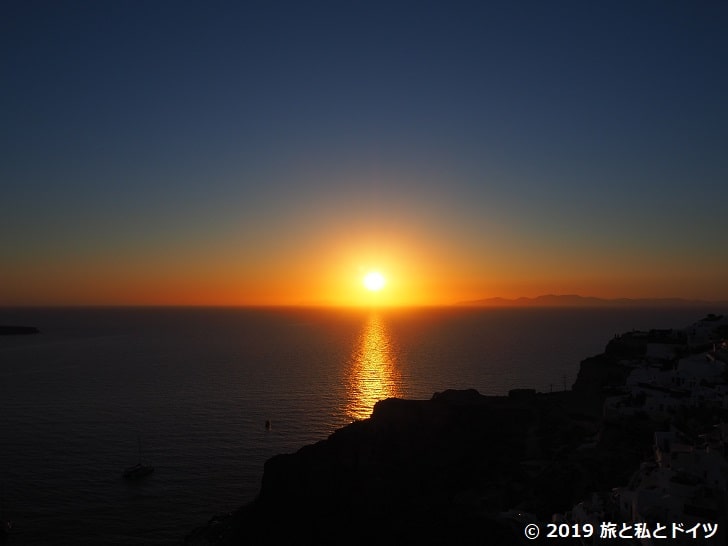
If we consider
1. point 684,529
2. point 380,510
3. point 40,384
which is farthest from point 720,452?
point 40,384

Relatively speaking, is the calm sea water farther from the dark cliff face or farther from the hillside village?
the hillside village

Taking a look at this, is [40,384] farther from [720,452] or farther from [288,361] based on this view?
[720,452]

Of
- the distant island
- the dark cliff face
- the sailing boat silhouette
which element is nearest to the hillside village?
the distant island

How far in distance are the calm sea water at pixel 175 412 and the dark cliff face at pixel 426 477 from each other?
277 inches

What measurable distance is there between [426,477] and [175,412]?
45922 mm

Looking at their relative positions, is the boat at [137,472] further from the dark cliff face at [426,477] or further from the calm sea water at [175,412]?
the dark cliff face at [426,477]

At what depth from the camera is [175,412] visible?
78.4 m

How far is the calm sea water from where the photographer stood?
46250mm

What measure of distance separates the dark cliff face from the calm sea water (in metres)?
7.04

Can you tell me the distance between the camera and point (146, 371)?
381 ft

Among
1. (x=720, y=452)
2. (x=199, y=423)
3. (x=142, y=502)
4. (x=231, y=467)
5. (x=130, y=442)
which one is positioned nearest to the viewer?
(x=720, y=452)

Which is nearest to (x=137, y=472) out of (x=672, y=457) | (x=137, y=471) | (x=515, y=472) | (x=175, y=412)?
(x=137, y=471)

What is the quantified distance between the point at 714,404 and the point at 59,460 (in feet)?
189

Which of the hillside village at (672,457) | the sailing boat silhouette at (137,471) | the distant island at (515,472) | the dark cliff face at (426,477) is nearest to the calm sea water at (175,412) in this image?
the sailing boat silhouette at (137,471)
